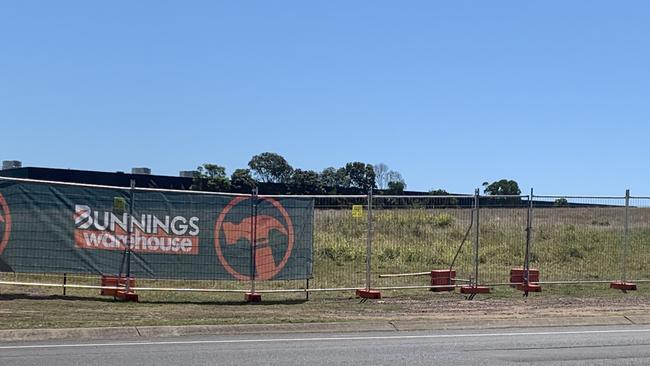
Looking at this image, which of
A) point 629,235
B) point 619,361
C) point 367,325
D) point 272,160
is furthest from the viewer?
point 272,160

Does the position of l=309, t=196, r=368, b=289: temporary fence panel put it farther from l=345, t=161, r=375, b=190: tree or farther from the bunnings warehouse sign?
l=345, t=161, r=375, b=190: tree

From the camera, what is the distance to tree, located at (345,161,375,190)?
71.8 m

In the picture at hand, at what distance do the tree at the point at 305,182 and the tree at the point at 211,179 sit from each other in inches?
235

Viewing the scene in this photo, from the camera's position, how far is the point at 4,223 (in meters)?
14.1

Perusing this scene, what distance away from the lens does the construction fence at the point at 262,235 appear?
1444 cm

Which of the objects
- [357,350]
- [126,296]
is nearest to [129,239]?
[126,296]

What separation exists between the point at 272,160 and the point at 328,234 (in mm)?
58199

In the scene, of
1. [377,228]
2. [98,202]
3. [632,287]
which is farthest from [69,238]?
[632,287]

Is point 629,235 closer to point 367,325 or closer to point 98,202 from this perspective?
point 367,325

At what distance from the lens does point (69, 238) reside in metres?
14.5

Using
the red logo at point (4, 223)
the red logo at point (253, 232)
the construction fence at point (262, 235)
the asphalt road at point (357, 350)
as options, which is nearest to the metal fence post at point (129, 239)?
the construction fence at point (262, 235)

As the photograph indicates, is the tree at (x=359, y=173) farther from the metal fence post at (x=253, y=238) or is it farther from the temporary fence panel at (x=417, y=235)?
the metal fence post at (x=253, y=238)

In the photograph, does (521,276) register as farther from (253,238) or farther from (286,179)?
(286,179)

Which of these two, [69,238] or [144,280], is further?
[144,280]
